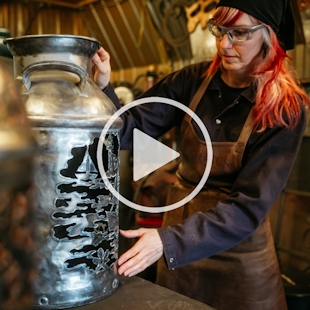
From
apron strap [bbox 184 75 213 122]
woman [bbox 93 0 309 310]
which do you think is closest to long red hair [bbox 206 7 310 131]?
woman [bbox 93 0 309 310]

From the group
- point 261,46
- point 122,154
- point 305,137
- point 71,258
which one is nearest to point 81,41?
point 71,258

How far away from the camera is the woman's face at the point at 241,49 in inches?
46.5

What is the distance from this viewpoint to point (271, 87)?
47.7 inches

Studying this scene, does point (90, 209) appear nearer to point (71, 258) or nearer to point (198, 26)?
point (71, 258)

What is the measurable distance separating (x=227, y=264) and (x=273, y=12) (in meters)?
0.75

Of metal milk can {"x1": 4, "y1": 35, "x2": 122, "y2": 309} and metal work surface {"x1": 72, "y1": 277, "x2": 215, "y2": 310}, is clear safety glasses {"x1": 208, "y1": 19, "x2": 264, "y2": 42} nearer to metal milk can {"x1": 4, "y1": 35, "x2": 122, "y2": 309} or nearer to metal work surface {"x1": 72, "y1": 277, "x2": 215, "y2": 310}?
metal milk can {"x1": 4, "y1": 35, "x2": 122, "y2": 309}

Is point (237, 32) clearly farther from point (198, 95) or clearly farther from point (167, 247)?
point (167, 247)

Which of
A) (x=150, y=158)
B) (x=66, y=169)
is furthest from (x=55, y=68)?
(x=150, y=158)

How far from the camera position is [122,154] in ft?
7.79

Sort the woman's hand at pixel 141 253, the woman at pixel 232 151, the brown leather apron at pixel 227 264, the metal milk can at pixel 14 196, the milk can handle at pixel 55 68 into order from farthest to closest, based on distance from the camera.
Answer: the brown leather apron at pixel 227 264 < the woman at pixel 232 151 < the woman's hand at pixel 141 253 < the milk can handle at pixel 55 68 < the metal milk can at pixel 14 196

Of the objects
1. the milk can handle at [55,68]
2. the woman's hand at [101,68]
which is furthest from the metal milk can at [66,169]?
the woman's hand at [101,68]

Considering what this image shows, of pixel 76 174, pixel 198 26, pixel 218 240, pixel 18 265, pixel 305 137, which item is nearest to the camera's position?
pixel 18 265

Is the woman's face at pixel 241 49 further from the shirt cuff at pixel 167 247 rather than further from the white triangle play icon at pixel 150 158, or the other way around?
the white triangle play icon at pixel 150 158

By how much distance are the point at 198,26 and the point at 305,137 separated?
98cm
